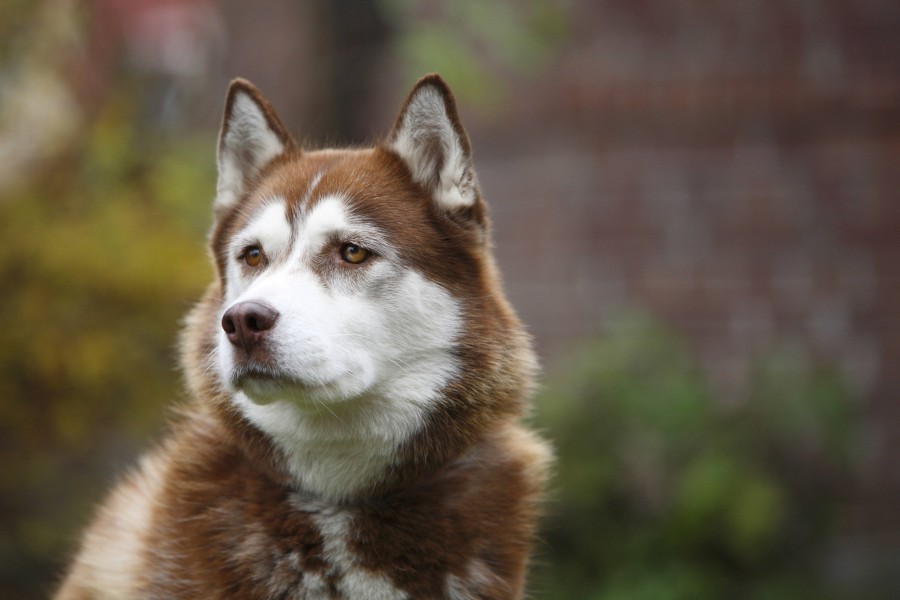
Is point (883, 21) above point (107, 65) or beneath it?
above

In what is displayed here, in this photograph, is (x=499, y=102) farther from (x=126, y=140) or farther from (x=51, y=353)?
(x=51, y=353)

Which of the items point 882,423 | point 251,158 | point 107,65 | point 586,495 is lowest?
point 586,495

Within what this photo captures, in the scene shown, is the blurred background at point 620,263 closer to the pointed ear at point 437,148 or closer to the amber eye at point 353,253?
the pointed ear at point 437,148

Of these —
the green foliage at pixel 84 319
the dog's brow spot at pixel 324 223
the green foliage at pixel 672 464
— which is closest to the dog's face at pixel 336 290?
the dog's brow spot at pixel 324 223

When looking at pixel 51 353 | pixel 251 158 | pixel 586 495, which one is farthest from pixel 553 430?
pixel 251 158

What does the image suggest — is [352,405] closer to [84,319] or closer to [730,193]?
[84,319]

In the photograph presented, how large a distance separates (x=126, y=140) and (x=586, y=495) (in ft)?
11.8

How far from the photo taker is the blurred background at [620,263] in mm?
6203

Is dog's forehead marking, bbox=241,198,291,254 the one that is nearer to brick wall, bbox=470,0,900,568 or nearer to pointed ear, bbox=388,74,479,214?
pointed ear, bbox=388,74,479,214

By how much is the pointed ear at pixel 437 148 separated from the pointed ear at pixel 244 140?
444mm

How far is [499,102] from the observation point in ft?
24.3

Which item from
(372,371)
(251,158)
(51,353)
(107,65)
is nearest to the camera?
(372,371)

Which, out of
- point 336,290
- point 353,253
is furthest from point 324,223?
point 336,290

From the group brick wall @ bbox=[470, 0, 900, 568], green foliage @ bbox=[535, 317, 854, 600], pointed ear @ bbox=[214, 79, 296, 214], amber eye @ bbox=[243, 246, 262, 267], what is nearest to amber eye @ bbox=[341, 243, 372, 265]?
amber eye @ bbox=[243, 246, 262, 267]
